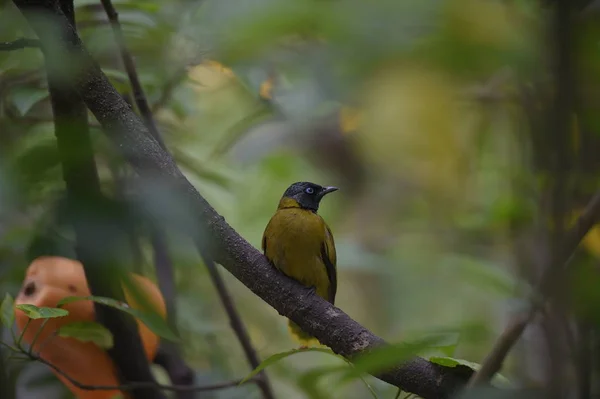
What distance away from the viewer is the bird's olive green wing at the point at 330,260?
1491mm

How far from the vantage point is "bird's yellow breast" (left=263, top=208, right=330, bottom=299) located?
142 centimetres

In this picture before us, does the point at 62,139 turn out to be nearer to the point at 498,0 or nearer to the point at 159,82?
the point at 498,0

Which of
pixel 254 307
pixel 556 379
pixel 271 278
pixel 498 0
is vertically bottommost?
pixel 254 307

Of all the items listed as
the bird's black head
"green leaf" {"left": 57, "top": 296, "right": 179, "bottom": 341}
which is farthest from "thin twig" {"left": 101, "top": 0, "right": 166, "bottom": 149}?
the bird's black head

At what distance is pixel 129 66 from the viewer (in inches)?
41.9

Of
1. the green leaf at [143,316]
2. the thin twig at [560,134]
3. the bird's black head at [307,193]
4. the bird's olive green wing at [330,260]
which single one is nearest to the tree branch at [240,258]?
the green leaf at [143,316]

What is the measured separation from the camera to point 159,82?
1295 millimetres

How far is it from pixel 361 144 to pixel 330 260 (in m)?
0.76

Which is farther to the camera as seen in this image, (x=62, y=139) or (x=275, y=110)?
(x=275, y=110)

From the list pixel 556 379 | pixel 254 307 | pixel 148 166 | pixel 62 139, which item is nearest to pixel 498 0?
pixel 556 379

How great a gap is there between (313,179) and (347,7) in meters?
1.94

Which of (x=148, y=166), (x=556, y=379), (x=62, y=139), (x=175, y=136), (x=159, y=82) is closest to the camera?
(x=556, y=379)

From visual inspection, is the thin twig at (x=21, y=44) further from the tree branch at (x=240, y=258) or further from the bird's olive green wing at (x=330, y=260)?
the bird's olive green wing at (x=330, y=260)

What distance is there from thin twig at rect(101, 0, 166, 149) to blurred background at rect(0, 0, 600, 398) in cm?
3
